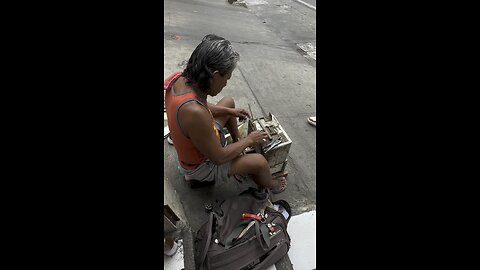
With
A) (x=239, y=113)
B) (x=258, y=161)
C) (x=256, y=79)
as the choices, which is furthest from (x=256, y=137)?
(x=256, y=79)

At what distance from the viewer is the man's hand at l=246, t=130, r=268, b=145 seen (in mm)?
2057

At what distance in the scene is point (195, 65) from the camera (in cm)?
177

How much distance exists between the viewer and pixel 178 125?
5.89 feet

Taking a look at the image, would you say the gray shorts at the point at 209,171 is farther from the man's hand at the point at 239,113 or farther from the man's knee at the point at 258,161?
the man's hand at the point at 239,113

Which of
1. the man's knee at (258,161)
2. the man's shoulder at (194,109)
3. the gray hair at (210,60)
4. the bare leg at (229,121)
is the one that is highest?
the gray hair at (210,60)

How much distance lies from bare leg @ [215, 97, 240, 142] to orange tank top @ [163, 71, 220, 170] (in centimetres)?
45

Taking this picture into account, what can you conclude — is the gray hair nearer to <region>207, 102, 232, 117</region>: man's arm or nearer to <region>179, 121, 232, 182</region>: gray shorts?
<region>207, 102, 232, 117</region>: man's arm

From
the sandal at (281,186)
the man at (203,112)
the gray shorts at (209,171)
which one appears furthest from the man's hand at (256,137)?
the sandal at (281,186)

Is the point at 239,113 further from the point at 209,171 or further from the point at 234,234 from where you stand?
the point at 234,234

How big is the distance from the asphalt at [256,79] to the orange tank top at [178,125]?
0.27 meters

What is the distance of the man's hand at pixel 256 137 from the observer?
2.06 metres

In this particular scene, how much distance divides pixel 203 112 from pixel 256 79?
2.97m
